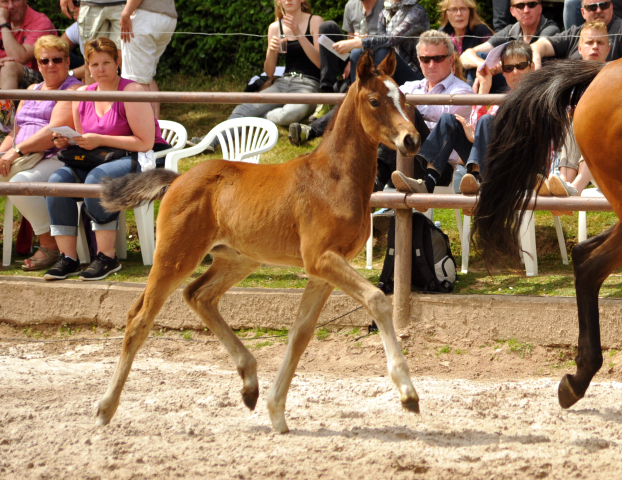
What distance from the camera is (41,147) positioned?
19.7 feet

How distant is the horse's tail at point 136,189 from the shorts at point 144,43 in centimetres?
415

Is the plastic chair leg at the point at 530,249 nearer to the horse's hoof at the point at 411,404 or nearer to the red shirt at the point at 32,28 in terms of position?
the horse's hoof at the point at 411,404

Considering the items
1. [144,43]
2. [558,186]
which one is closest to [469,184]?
[558,186]

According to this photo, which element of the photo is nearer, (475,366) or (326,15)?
(475,366)

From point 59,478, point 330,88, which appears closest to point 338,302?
point 59,478

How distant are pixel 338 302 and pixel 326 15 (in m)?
5.90

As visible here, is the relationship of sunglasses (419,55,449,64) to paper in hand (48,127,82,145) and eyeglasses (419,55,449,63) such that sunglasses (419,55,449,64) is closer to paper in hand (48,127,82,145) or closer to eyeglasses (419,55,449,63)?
eyeglasses (419,55,449,63)

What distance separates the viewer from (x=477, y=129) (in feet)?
16.8

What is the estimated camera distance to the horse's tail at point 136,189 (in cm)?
393

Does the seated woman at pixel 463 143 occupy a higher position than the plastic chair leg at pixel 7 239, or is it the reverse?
the seated woman at pixel 463 143

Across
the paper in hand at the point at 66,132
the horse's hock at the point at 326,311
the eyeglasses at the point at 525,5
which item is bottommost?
the horse's hock at the point at 326,311

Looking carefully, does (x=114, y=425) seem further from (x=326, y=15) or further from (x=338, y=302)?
(x=326, y=15)

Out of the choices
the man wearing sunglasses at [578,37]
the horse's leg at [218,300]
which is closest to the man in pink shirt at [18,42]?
the horse's leg at [218,300]

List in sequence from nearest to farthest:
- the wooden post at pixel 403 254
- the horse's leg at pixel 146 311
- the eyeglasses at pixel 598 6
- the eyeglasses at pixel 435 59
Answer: the horse's leg at pixel 146 311 < the wooden post at pixel 403 254 < the eyeglasses at pixel 435 59 < the eyeglasses at pixel 598 6
